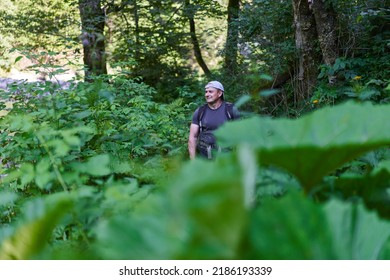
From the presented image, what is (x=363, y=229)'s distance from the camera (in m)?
0.93

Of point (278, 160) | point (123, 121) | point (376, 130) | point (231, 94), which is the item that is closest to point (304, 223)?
point (278, 160)

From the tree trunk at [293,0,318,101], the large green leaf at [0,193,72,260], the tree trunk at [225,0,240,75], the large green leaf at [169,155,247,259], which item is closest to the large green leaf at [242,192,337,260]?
the large green leaf at [169,155,247,259]

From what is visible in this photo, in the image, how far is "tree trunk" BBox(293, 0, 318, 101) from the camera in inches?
310

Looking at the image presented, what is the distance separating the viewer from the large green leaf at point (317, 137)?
1035mm

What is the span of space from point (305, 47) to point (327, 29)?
0.65m

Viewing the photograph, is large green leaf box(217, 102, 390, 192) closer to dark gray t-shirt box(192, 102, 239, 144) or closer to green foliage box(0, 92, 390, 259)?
green foliage box(0, 92, 390, 259)

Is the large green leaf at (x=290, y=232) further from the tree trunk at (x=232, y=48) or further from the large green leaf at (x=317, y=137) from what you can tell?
the tree trunk at (x=232, y=48)

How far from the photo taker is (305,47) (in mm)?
8078

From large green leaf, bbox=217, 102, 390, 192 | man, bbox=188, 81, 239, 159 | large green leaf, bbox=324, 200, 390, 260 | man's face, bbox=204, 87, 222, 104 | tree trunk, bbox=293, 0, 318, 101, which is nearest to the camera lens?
large green leaf, bbox=324, 200, 390, 260

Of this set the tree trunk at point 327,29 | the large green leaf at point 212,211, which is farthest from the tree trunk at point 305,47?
the large green leaf at point 212,211

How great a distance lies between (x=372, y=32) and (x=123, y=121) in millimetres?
4845

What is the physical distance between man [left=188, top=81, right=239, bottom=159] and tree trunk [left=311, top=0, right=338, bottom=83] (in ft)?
11.1

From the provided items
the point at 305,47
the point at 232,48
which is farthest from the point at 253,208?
the point at 232,48

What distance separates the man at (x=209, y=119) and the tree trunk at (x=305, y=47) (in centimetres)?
338
